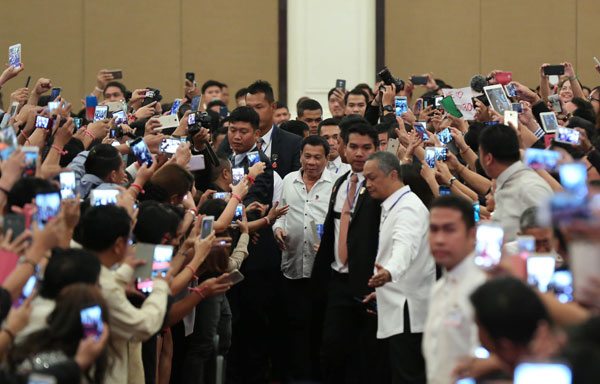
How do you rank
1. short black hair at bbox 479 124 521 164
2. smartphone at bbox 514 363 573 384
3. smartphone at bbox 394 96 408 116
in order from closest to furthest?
smartphone at bbox 514 363 573 384, short black hair at bbox 479 124 521 164, smartphone at bbox 394 96 408 116

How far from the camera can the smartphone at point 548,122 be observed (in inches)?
287

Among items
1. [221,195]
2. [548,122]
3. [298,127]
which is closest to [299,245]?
[221,195]

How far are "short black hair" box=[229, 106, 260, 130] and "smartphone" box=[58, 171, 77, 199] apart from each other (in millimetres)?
2871

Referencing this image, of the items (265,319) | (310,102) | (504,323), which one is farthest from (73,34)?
(504,323)

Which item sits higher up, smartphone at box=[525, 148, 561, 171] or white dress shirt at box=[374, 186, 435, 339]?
smartphone at box=[525, 148, 561, 171]

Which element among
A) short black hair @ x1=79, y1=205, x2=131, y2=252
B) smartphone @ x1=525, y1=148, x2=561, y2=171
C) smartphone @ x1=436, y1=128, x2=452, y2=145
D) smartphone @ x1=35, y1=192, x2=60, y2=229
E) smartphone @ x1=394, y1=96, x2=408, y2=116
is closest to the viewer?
smartphone @ x1=35, y1=192, x2=60, y2=229

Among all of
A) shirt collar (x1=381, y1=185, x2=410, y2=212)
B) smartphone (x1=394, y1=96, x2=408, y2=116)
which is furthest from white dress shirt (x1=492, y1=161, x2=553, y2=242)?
smartphone (x1=394, y1=96, x2=408, y2=116)

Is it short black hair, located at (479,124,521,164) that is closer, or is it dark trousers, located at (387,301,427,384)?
short black hair, located at (479,124,521,164)

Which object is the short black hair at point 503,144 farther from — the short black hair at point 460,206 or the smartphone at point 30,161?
the smartphone at point 30,161

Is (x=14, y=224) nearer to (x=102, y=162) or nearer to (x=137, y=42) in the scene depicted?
(x=102, y=162)

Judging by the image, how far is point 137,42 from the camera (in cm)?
1320

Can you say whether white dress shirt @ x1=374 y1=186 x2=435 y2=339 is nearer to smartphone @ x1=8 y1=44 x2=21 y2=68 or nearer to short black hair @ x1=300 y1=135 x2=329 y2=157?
short black hair @ x1=300 y1=135 x2=329 y2=157

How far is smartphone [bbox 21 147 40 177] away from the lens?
15.6 ft

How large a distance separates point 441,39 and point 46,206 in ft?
32.5
